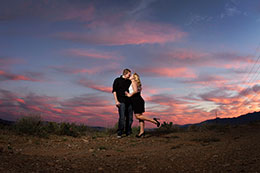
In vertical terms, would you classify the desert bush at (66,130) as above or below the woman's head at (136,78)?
below

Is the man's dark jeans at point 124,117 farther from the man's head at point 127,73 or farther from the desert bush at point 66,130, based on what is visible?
the desert bush at point 66,130

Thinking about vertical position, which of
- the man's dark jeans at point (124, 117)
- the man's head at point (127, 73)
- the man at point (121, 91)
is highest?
the man's head at point (127, 73)

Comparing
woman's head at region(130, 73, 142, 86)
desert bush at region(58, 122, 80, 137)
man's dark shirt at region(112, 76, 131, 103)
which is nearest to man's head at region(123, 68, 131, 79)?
man's dark shirt at region(112, 76, 131, 103)

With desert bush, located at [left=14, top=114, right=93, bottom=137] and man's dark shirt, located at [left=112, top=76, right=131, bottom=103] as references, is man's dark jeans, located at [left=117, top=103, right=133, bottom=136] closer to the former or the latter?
man's dark shirt, located at [left=112, top=76, right=131, bottom=103]

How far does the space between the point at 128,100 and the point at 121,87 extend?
2.29 ft

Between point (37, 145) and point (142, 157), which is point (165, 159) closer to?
point (142, 157)

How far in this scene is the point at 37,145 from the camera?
378 inches

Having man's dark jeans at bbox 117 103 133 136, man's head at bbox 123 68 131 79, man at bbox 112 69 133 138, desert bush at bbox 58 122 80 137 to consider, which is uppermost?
man's head at bbox 123 68 131 79

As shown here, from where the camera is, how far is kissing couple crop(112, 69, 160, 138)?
10.8m

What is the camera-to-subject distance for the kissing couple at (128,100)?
10.8 metres

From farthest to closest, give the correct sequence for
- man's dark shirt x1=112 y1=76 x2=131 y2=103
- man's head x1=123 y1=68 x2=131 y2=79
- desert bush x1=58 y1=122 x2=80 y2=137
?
desert bush x1=58 y1=122 x2=80 y2=137 < man's dark shirt x1=112 y1=76 x2=131 y2=103 < man's head x1=123 y1=68 x2=131 y2=79

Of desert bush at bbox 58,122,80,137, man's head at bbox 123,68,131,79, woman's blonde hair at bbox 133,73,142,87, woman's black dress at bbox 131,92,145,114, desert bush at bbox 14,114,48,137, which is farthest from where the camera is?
desert bush at bbox 58,122,80,137

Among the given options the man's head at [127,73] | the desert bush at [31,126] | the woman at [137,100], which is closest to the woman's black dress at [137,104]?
the woman at [137,100]

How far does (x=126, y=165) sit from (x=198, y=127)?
10.4 meters
